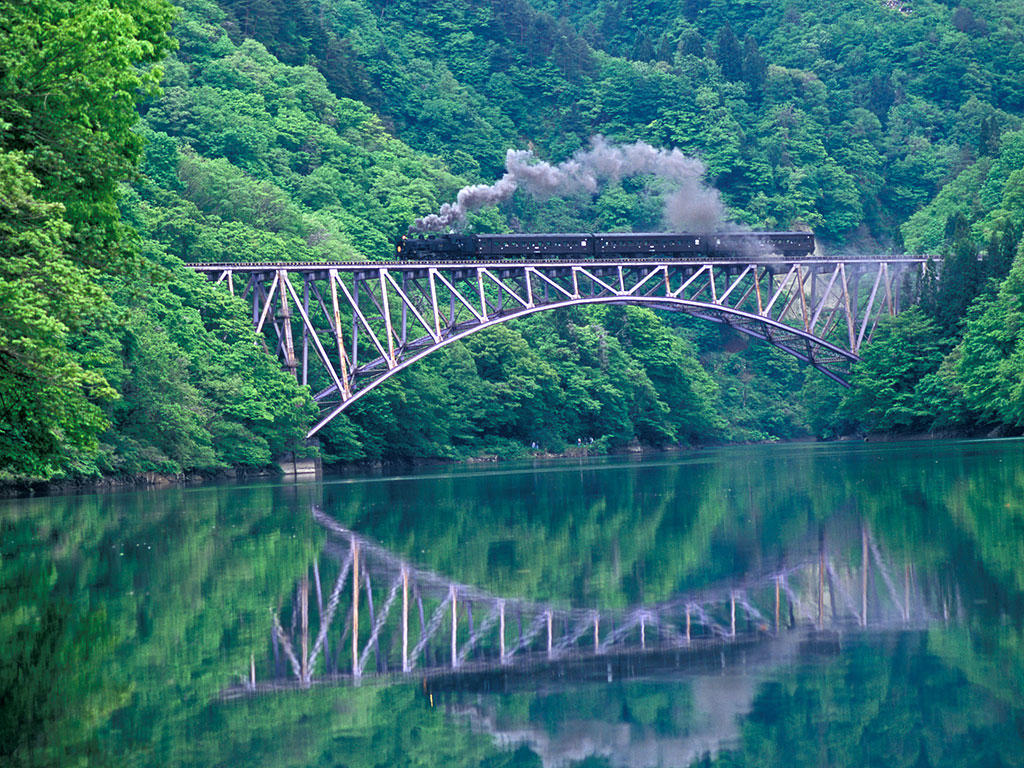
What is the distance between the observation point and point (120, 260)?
81.5 ft

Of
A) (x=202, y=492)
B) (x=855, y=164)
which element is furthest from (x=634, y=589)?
(x=855, y=164)

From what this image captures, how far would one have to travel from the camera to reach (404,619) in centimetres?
Result: 1700

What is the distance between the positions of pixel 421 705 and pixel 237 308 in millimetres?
57756

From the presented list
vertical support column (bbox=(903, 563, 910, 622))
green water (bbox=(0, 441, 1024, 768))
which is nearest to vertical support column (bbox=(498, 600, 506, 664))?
green water (bbox=(0, 441, 1024, 768))

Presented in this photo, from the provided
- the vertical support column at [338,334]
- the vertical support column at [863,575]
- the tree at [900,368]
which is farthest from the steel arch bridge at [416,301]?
the vertical support column at [863,575]

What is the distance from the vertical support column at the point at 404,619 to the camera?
14.5 meters

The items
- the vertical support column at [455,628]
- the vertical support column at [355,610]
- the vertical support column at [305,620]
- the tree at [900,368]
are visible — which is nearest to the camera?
the vertical support column at [305,620]

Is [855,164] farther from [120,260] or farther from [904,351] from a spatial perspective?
[120,260]

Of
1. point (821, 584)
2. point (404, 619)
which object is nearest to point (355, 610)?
point (404, 619)

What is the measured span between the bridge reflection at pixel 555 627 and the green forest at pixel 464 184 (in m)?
5.73

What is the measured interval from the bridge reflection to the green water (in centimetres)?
7

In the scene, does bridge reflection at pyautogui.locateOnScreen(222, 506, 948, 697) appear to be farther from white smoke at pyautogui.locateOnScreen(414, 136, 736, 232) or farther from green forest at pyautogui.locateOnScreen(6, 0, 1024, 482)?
white smoke at pyautogui.locateOnScreen(414, 136, 736, 232)

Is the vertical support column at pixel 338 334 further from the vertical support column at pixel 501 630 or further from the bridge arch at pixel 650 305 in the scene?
the vertical support column at pixel 501 630

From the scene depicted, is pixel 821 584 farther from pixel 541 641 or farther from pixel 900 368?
pixel 900 368
